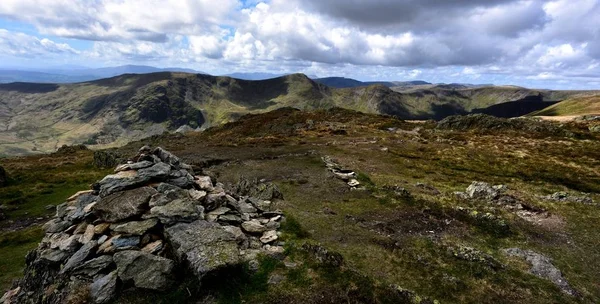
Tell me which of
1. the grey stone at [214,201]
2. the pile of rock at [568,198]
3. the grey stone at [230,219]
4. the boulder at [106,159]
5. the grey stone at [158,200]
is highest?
the grey stone at [158,200]

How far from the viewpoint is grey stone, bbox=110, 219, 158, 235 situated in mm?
17159

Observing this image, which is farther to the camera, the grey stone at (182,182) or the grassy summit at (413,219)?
the grey stone at (182,182)

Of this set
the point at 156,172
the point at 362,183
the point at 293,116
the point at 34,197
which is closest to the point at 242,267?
the point at 156,172

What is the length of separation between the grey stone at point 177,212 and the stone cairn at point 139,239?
51mm

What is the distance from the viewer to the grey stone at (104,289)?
581 inches

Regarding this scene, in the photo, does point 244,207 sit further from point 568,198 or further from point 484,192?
point 568,198

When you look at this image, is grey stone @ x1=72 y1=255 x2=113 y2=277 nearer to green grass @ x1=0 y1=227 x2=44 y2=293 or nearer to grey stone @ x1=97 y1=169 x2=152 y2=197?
grey stone @ x1=97 y1=169 x2=152 y2=197

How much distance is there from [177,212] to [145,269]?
3507 millimetres

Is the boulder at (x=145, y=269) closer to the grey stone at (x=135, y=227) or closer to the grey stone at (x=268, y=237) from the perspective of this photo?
the grey stone at (x=135, y=227)

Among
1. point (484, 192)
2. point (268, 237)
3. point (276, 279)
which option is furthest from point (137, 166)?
point (484, 192)

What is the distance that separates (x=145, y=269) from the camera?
50.4ft

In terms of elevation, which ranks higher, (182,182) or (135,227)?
(182,182)

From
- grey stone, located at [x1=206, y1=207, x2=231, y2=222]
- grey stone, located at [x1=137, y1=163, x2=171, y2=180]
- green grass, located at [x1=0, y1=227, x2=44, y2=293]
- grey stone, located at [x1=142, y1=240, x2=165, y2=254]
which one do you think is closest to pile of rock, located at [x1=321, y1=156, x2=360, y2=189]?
grey stone, located at [x1=206, y1=207, x2=231, y2=222]

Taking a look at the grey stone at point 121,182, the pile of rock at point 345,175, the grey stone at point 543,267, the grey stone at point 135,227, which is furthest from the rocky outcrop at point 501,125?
the grey stone at point 135,227
